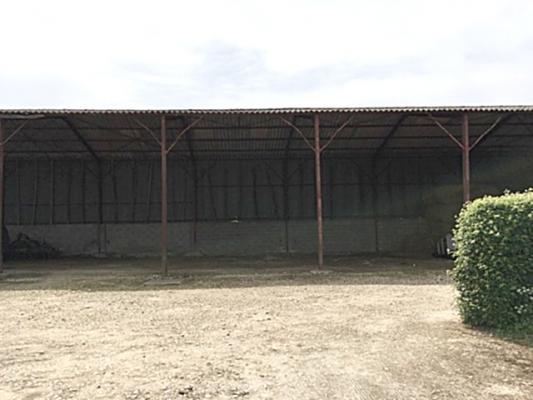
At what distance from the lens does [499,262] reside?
7.14 meters

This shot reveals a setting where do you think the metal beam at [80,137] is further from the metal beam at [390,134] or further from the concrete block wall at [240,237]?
the metal beam at [390,134]

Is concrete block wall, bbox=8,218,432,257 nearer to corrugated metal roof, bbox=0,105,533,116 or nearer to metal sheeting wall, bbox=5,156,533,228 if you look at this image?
metal sheeting wall, bbox=5,156,533,228

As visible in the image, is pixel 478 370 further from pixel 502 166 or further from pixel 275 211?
pixel 502 166

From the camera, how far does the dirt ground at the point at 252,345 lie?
5035 millimetres

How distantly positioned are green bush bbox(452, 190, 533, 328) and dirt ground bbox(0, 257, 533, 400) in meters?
0.44

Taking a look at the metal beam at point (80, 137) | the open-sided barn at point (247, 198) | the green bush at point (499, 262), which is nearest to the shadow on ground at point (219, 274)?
the open-sided barn at point (247, 198)

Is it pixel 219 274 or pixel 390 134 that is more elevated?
pixel 390 134

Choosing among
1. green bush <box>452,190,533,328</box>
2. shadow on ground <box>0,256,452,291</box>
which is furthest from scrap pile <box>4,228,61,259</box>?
green bush <box>452,190,533,328</box>

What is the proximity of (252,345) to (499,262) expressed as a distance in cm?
354

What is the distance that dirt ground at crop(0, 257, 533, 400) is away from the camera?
5.04 meters

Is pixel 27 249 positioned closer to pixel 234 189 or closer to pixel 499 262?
pixel 234 189

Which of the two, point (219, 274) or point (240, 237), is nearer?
point (219, 274)

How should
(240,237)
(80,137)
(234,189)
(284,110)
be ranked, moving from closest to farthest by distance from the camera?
(284,110)
(80,137)
(240,237)
(234,189)

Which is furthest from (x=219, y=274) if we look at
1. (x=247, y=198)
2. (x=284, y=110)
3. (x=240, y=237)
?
(x=247, y=198)
